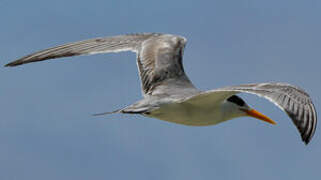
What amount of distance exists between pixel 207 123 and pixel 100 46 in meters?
3.36

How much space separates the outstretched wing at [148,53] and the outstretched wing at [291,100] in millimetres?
2991

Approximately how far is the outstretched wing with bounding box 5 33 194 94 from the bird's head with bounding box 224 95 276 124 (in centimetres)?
101

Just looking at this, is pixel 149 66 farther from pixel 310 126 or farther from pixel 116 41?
pixel 310 126

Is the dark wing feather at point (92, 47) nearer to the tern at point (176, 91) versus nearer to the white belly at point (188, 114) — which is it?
the tern at point (176, 91)

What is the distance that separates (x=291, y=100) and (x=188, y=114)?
244 cm

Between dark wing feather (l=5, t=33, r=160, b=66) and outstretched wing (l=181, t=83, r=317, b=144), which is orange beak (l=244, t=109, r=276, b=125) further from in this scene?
dark wing feather (l=5, t=33, r=160, b=66)

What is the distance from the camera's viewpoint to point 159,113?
1209 cm

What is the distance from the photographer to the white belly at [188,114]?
1208 cm

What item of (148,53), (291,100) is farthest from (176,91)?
(291,100)

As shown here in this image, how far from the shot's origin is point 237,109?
43.3 ft

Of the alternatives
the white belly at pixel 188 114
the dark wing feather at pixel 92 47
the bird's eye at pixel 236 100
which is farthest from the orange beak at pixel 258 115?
the dark wing feather at pixel 92 47

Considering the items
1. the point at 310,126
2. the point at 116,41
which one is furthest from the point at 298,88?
the point at 116,41

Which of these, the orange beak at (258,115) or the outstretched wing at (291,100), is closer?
the outstretched wing at (291,100)

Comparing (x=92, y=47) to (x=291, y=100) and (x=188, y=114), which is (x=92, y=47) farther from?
(x=291, y=100)
